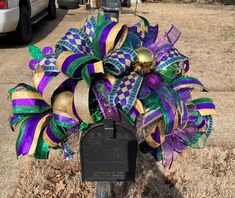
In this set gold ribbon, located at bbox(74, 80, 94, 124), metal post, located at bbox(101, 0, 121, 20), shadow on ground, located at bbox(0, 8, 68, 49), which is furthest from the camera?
shadow on ground, located at bbox(0, 8, 68, 49)

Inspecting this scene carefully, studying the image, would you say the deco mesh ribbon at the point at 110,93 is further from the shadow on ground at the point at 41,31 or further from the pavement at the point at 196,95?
the shadow on ground at the point at 41,31

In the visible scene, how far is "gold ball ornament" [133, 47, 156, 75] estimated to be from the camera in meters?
1.53

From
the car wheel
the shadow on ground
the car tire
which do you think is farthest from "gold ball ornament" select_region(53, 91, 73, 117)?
the car wheel

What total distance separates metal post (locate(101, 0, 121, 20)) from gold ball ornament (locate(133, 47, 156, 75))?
716 mm

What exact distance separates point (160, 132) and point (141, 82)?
0.26m

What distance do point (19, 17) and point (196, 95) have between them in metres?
3.62

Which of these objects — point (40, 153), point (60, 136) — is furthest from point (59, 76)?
point (40, 153)

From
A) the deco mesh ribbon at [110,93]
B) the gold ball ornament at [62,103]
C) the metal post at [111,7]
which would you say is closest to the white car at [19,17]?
the metal post at [111,7]

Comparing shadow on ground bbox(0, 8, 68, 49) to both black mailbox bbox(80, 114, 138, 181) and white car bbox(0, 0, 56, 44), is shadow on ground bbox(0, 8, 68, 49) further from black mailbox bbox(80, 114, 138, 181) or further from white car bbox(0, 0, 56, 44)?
black mailbox bbox(80, 114, 138, 181)

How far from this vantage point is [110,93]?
1431 mm

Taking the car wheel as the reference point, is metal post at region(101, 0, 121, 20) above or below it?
above

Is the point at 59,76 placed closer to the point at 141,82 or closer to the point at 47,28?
the point at 141,82

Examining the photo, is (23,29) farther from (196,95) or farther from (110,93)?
(110,93)

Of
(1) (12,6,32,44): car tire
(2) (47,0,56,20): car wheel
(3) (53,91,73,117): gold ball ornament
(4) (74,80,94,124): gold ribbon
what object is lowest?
(2) (47,0,56,20): car wheel
